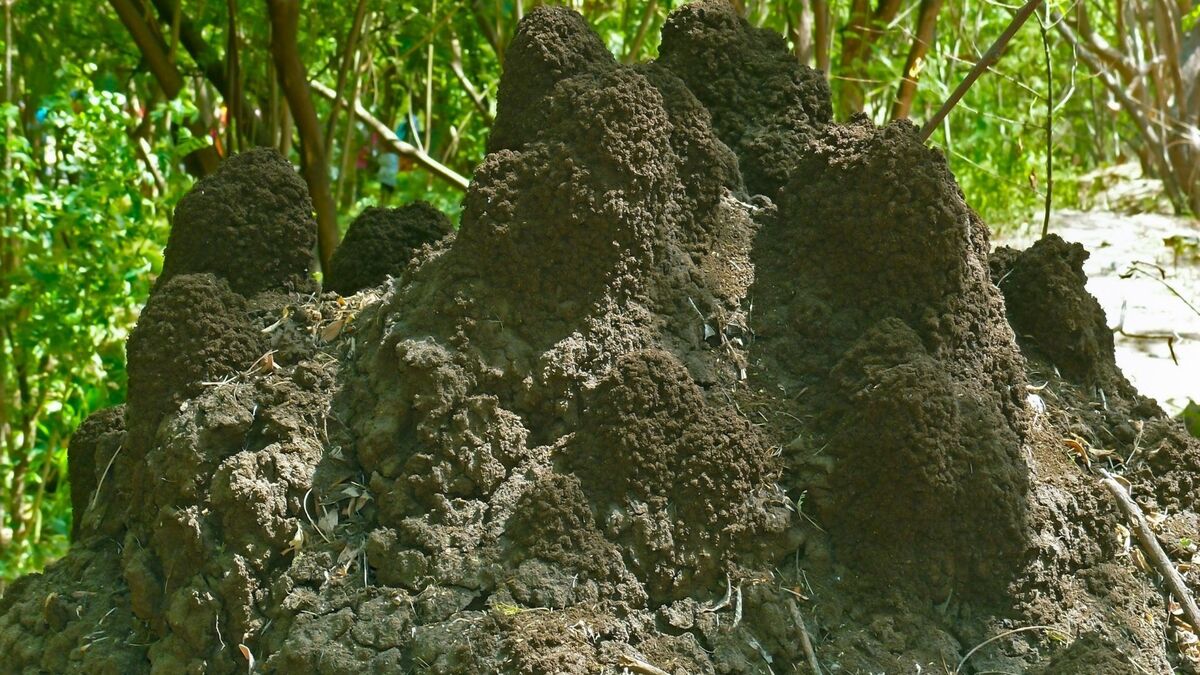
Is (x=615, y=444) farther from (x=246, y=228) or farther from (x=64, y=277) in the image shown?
(x=64, y=277)

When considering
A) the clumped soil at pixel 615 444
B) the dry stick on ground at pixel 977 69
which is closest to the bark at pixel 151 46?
the clumped soil at pixel 615 444

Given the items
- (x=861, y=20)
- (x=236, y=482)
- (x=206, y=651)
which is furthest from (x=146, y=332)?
(x=861, y=20)

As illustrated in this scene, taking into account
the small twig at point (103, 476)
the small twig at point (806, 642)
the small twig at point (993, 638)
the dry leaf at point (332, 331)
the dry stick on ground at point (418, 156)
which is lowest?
the small twig at point (993, 638)

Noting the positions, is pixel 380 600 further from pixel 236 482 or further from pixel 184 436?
pixel 184 436

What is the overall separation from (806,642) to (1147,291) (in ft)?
16.3

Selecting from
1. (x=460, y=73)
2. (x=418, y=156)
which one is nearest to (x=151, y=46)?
(x=418, y=156)

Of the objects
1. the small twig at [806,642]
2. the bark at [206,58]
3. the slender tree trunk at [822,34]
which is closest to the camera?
the small twig at [806,642]

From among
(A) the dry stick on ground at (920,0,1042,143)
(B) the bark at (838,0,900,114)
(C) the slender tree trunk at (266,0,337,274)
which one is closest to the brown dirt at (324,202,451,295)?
(A) the dry stick on ground at (920,0,1042,143)

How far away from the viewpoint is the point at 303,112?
21.0 ft

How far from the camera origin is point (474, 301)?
294cm

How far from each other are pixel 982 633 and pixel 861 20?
201 inches

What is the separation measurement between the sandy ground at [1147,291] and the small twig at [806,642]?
2.42 m

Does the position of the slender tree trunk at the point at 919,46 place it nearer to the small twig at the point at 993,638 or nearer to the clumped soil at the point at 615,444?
the clumped soil at the point at 615,444

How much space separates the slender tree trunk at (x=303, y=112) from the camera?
19.9ft
